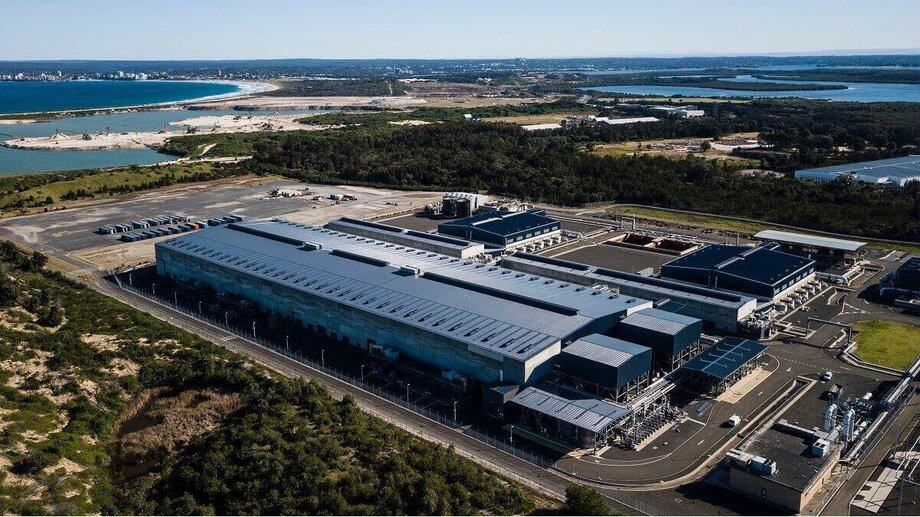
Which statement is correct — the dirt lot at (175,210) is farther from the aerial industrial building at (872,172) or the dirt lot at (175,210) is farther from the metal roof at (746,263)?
the aerial industrial building at (872,172)

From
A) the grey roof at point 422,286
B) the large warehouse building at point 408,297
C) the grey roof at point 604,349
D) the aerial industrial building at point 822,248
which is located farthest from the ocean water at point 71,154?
the grey roof at point 604,349

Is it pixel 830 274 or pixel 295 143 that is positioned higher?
pixel 295 143

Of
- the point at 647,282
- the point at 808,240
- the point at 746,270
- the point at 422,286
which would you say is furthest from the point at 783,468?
the point at 808,240

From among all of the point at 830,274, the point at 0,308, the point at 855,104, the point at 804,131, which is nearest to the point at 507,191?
the point at 830,274

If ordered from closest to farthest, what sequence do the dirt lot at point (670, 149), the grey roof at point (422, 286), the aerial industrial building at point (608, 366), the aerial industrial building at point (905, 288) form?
the aerial industrial building at point (608, 366), the grey roof at point (422, 286), the aerial industrial building at point (905, 288), the dirt lot at point (670, 149)

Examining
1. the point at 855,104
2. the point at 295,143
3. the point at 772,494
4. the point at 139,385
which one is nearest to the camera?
the point at 772,494

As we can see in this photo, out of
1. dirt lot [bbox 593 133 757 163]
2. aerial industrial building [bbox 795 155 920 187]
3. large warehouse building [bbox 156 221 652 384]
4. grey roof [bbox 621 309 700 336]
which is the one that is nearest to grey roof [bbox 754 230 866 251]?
large warehouse building [bbox 156 221 652 384]

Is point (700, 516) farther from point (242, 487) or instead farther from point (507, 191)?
point (507, 191)
